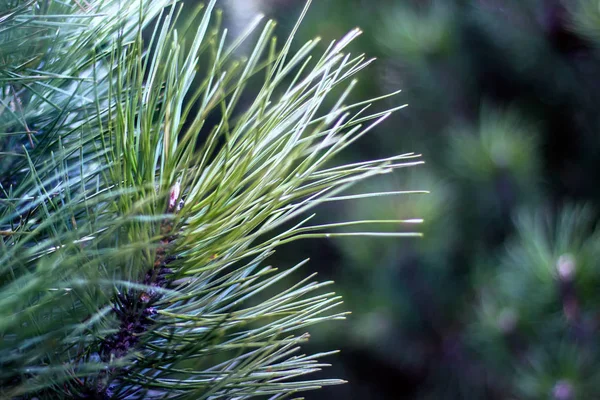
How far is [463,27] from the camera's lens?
919mm

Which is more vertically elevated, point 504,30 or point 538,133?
point 504,30

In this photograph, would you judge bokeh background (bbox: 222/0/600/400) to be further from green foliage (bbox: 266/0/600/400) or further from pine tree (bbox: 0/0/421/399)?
pine tree (bbox: 0/0/421/399)

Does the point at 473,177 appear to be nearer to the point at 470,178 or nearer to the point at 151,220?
the point at 470,178

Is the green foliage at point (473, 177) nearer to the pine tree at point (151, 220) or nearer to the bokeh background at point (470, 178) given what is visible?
the bokeh background at point (470, 178)

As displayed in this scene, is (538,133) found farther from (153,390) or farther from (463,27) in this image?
(153,390)

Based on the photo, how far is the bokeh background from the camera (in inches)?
31.5

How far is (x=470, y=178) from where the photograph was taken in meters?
0.88

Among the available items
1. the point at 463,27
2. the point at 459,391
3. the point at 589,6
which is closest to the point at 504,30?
the point at 463,27

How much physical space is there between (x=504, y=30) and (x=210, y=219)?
799 millimetres

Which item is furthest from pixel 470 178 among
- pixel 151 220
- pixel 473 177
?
pixel 151 220

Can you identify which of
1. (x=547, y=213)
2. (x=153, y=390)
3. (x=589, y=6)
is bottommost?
(x=153, y=390)

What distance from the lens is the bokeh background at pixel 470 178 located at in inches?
31.5

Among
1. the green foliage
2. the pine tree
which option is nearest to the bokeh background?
the green foliage

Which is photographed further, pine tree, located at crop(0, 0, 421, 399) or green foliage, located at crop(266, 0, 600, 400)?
green foliage, located at crop(266, 0, 600, 400)
